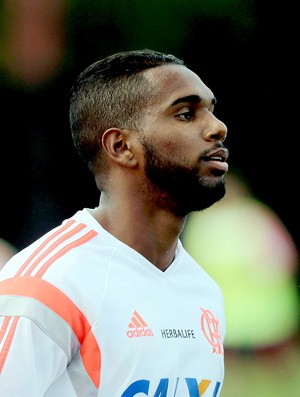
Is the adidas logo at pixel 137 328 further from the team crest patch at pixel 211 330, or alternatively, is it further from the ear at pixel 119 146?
the ear at pixel 119 146

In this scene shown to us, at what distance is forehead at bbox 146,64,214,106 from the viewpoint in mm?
2203

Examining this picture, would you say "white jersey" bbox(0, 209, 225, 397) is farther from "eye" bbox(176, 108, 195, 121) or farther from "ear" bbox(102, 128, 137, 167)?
"eye" bbox(176, 108, 195, 121)

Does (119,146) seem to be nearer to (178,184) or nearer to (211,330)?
(178,184)

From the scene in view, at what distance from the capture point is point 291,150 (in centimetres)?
488

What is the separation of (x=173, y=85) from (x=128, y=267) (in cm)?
50

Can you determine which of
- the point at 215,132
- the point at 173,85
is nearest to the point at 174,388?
the point at 215,132

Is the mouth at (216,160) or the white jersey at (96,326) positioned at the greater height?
the mouth at (216,160)

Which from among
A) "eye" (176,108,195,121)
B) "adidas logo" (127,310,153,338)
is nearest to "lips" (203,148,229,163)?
"eye" (176,108,195,121)

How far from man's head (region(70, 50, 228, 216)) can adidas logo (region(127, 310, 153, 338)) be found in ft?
1.10

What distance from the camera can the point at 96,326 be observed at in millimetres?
1932

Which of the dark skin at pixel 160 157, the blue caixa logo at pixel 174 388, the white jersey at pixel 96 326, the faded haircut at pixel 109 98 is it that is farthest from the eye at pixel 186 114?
the blue caixa logo at pixel 174 388

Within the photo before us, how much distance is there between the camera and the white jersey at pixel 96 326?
185 cm

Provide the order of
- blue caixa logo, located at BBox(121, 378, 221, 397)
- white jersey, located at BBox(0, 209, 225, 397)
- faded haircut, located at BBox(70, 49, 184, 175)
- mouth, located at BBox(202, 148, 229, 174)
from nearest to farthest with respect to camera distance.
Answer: white jersey, located at BBox(0, 209, 225, 397) < blue caixa logo, located at BBox(121, 378, 221, 397) < mouth, located at BBox(202, 148, 229, 174) < faded haircut, located at BBox(70, 49, 184, 175)

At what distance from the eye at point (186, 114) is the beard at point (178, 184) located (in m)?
0.11
